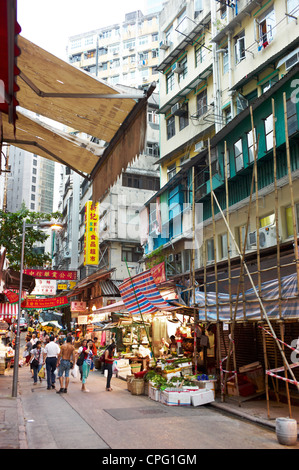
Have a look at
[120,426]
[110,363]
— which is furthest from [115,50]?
[120,426]

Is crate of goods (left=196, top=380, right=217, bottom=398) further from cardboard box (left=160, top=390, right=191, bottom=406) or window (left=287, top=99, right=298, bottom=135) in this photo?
window (left=287, top=99, right=298, bottom=135)

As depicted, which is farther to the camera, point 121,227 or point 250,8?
point 121,227

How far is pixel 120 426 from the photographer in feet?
31.3

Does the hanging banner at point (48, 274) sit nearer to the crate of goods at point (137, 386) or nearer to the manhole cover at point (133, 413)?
the crate of goods at point (137, 386)

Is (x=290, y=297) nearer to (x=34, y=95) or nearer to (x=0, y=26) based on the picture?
(x=34, y=95)

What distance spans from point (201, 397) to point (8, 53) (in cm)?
1169

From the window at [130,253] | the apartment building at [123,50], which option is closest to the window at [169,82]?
the window at [130,253]

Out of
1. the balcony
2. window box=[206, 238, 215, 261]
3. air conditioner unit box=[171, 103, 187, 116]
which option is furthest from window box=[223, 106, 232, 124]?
window box=[206, 238, 215, 261]

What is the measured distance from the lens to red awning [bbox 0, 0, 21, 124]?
2861 millimetres

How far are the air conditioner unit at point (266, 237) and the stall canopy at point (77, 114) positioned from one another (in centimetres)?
1129

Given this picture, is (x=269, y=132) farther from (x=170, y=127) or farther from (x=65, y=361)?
(x=170, y=127)

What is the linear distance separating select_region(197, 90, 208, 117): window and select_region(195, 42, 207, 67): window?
6.63 feet
